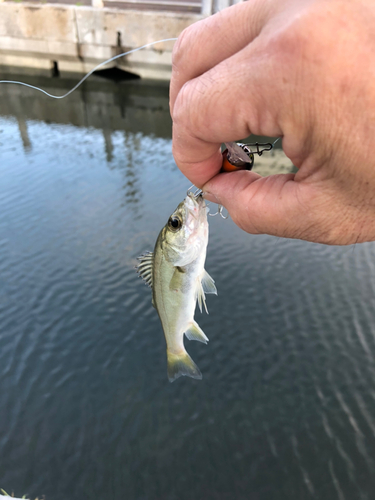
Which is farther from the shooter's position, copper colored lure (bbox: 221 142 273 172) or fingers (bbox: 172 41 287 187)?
copper colored lure (bbox: 221 142 273 172)

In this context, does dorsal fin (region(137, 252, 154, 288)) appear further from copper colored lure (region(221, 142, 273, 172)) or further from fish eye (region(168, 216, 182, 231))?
copper colored lure (region(221, 142, 273, 172))

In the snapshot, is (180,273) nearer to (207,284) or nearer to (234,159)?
(207,284)

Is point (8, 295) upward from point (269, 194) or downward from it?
downward

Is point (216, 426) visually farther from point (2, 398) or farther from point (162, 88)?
point (162, 88)

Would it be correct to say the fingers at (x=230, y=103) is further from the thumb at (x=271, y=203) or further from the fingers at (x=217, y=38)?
the thumb at (x=271, y=203)

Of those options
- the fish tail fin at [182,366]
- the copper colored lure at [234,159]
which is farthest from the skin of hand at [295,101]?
the fish tail fin at [182,366]

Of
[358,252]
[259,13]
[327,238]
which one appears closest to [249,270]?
[358,252]

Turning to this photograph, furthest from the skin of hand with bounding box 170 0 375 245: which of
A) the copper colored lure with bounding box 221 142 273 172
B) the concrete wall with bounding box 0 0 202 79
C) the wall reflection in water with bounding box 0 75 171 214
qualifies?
the concrete wall with bounding box 0 0 202 79
